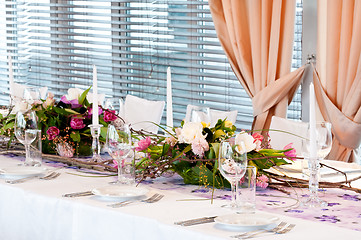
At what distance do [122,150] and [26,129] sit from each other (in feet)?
1.83

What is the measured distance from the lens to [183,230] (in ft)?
5.34

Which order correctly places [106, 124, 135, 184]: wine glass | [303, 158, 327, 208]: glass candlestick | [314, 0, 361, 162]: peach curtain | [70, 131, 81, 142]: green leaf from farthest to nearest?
[314, 0, 361, 162]: peach curtain → [70, 131, 81, 142]: green leaf → [106, 124, 135, 184]: wine glass → [303, 158, 327, 208]: glass candlestick

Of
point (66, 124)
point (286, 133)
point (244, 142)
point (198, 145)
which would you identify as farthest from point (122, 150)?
point (286, 133)

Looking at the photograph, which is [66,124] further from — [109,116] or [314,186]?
[314,186]

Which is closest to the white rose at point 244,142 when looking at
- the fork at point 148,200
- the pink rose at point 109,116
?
the fork at point 148,200

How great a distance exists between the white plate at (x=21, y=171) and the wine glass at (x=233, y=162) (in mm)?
→ 935

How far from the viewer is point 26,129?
2430mm

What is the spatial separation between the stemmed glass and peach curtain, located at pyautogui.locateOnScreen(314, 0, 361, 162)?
5.57 ft

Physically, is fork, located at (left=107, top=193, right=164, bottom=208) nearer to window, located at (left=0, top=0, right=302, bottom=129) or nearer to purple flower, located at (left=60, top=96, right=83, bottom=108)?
purple flower, located at (left=60, top=96, right=83, bottom=108)

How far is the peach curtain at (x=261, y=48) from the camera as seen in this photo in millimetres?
3881

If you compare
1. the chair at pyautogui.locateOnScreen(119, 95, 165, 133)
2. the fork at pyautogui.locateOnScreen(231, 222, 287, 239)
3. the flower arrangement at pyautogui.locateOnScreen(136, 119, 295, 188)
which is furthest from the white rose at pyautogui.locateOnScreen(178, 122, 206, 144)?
the chair at pyautogui.locateOnScreen(119, 95, 165, 133)

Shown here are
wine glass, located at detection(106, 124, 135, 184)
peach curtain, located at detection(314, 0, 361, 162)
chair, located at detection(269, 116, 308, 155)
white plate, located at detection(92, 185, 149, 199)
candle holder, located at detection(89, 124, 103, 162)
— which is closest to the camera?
white plate, located at detection(92, 185, 149, 199)

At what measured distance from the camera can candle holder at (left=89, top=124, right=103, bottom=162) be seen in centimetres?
250

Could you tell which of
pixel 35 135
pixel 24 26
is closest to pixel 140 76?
pixel 24 26
